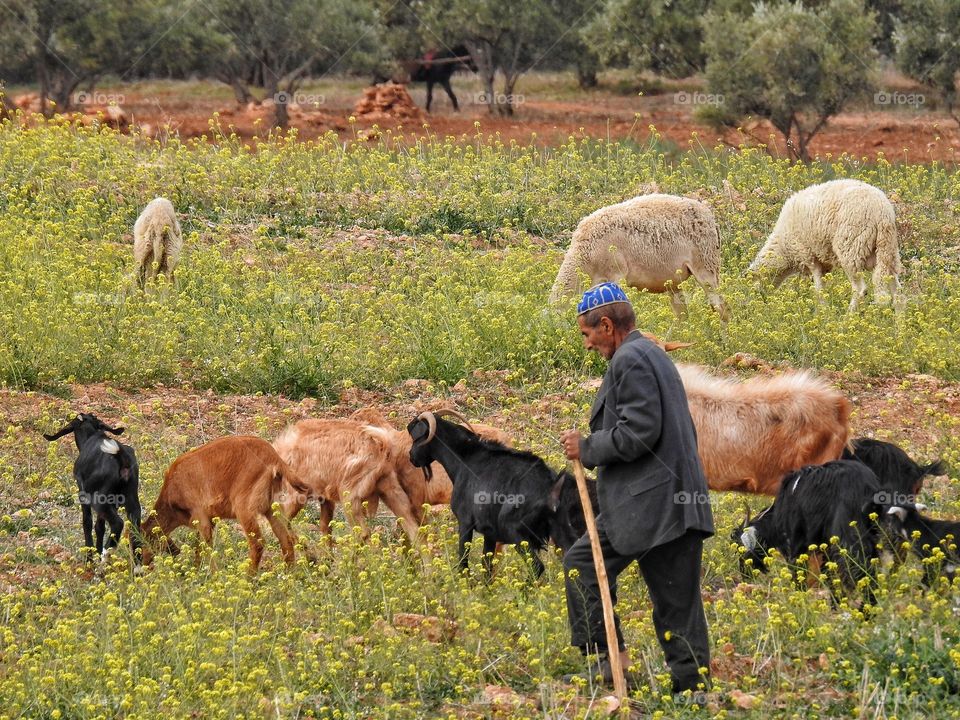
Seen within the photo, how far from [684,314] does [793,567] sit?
689 centimetres

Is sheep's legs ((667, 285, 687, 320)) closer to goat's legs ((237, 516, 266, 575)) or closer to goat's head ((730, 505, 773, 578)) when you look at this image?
goat's head ((730, 505, 773, 578))

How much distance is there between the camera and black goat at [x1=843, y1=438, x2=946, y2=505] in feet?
29.0

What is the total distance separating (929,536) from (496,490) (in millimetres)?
2409

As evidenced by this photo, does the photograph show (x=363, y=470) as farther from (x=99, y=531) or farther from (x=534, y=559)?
(x=99, y=531)

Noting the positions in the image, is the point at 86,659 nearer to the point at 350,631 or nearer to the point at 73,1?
the point at 350,631

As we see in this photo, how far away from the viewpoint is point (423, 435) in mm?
8656

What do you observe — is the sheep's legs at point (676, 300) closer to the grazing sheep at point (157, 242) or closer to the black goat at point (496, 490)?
the grazing sheep at point (157, 242)

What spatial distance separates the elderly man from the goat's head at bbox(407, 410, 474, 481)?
1.89 m

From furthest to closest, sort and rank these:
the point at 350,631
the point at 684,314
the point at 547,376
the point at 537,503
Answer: the point at 684,314 < the point at 547,376 < the point at 537,503 < the point at 350,631

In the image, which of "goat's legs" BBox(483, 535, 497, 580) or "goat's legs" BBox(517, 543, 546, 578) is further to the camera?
"goat's legs" BBox(483, 535, 497, 580)

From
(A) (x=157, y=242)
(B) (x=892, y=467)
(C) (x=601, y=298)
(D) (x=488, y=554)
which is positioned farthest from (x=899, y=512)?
(A) (x=157, y=242)

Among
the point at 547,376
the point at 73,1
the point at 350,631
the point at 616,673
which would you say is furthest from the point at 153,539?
the point at 73,1

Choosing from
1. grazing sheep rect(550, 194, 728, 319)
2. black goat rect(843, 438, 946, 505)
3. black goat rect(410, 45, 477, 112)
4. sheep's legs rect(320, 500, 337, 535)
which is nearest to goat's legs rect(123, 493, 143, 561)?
sheep's legs rect(320, 500, 337, 535)

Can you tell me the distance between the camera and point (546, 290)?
604 inches
